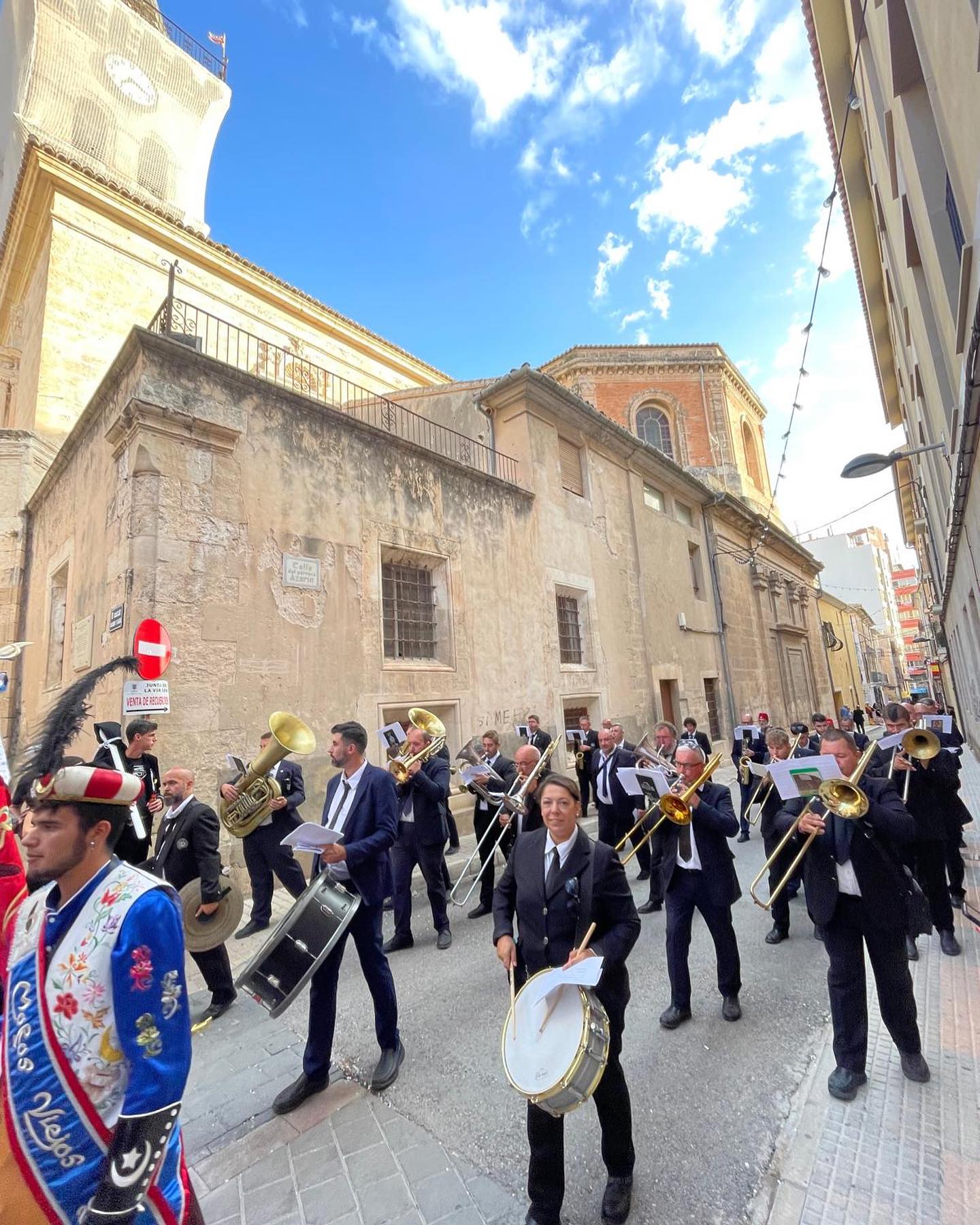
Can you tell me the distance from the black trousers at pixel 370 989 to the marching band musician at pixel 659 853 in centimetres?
202

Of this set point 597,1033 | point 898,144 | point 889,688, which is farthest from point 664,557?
point 889,688

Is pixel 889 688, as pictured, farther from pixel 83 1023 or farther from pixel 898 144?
pixel 83 1023

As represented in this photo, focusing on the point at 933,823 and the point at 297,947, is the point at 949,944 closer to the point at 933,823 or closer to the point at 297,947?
the point at 933,823

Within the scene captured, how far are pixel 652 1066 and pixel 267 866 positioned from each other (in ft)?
13.5

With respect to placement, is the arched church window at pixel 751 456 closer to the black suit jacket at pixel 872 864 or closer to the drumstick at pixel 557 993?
the black suit jacket at pixel 872 864

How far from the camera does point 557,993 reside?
7.72ft

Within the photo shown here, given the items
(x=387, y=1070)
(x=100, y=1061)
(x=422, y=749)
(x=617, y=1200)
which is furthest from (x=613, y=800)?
(x=100, y=1061)

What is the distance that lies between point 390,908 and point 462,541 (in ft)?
21.1

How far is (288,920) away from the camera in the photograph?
3.18 meters

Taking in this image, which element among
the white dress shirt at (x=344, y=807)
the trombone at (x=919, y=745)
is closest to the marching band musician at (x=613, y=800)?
the trombone at (x=919, y=745)

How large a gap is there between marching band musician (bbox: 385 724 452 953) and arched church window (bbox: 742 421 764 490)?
25385mm

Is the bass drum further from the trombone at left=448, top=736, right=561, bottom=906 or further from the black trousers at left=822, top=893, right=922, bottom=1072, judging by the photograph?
the black trousers at left=822, top=893, right=922, bottom=1072

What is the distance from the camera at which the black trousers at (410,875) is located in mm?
5305

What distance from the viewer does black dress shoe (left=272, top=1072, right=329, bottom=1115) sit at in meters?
3.04
